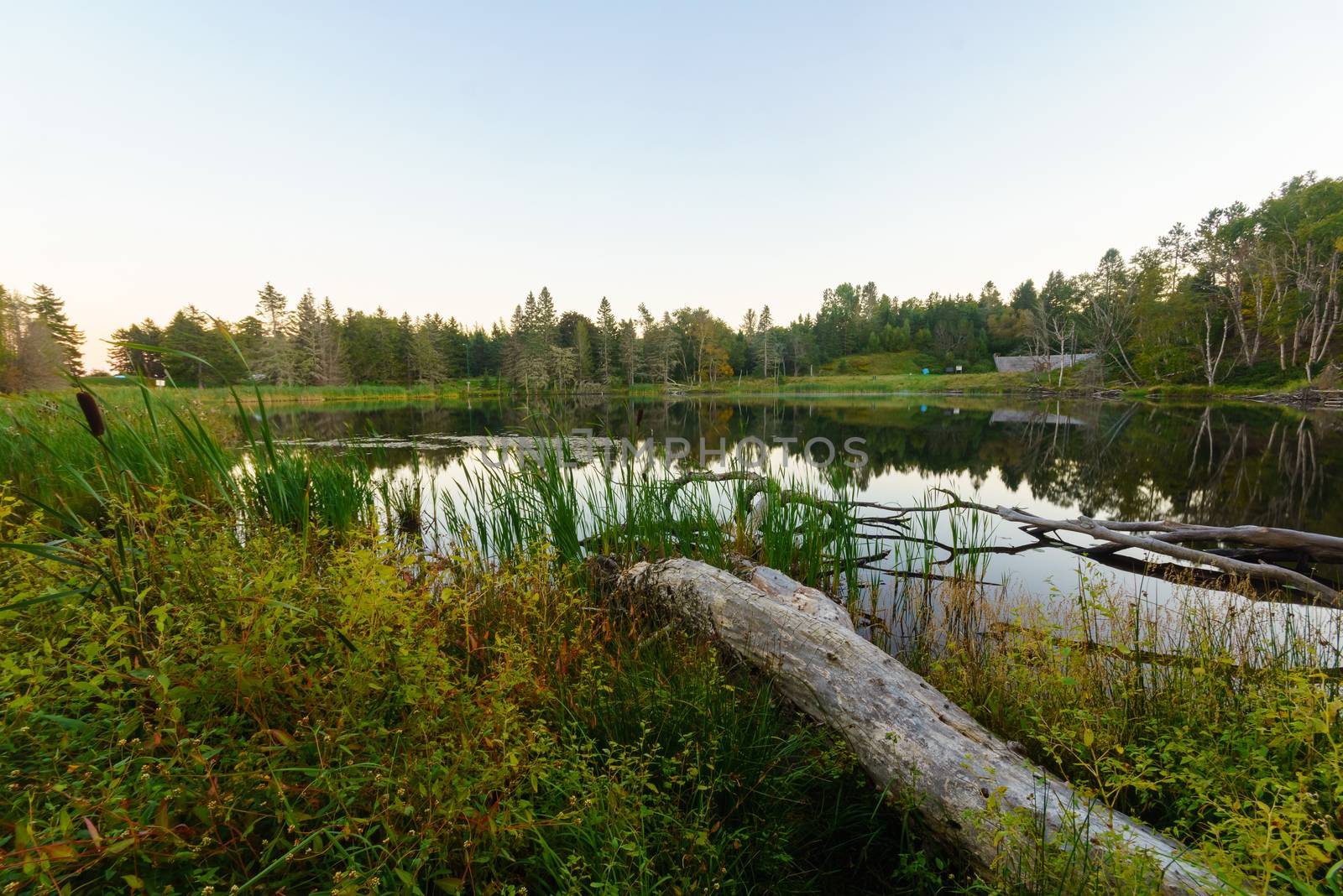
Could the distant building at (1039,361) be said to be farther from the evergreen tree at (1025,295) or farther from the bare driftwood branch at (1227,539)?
the bare driftwood branch at (1227,539)

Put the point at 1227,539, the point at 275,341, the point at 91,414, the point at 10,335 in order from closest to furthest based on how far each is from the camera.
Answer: the point at 91,414, the point at 1227,539, the point at 10,335, the point at 275,341

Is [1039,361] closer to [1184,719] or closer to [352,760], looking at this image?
[1184,719]

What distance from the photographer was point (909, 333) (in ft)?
283

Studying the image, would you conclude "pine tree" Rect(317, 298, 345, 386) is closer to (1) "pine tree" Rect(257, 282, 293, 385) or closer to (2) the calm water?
(1) "pine tree" Rect(257, 282, 293, 385)

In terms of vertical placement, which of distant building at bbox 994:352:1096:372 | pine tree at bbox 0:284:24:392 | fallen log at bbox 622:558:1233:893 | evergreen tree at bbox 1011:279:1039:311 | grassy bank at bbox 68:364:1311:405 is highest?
evergreen tree at bbox 1011:279:1039:311

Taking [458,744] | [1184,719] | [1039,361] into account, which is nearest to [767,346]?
[1039,361]

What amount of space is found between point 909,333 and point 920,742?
95.3m

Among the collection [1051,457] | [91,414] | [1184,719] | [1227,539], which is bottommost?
[1051,457]

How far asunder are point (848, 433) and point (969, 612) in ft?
50.8

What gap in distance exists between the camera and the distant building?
5359 centimetres

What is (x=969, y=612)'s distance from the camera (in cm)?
449

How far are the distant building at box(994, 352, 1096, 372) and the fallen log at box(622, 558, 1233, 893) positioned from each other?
201 ft

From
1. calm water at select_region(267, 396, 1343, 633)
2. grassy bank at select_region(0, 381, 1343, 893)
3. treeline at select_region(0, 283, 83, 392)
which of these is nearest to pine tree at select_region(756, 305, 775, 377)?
calm water at select_region(267, 396, 1343, 633)

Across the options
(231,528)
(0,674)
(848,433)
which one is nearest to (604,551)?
(231,528)
